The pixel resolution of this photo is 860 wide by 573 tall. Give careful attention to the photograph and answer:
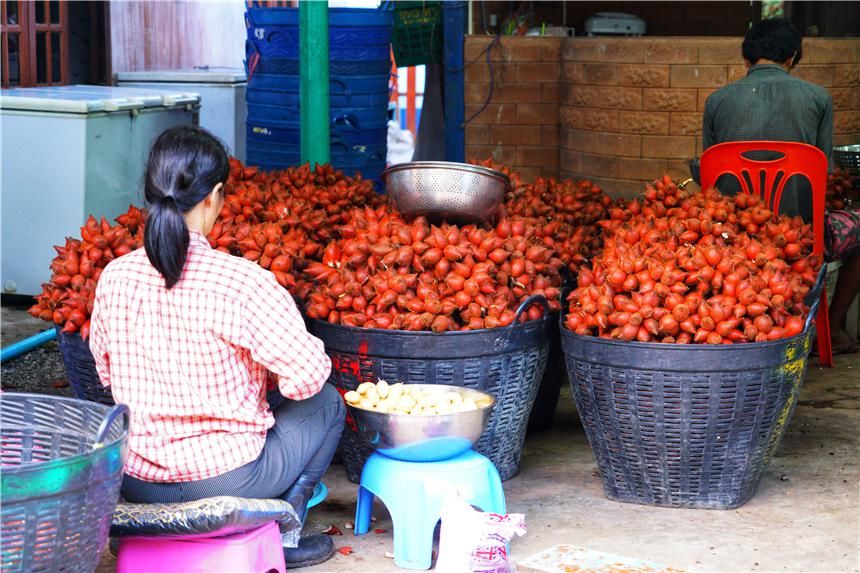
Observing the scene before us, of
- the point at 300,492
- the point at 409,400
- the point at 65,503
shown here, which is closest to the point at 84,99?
the point at 409,400

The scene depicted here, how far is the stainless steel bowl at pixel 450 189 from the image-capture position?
13.1 feet

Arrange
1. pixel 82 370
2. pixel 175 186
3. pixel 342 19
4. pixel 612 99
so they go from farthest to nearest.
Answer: pixel 612 99 < pixel 342 19 < pixel 82 370 < pixel 175 186

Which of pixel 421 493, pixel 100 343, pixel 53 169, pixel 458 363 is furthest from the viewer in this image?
pixel 53 169

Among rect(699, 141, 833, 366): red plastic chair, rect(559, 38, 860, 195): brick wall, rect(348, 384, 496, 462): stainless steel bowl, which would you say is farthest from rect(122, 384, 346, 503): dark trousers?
rect(559, 38, 860, 195): brick wall

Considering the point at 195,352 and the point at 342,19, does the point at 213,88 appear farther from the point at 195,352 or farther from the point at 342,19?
the point at 195,352

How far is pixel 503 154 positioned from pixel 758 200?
384 cm

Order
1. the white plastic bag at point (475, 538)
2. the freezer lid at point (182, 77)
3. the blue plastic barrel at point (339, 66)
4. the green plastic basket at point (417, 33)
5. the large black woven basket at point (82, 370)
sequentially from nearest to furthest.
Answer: the white plastic bag at point (475, 538), the large black woven basket at point (82, 370), the blue plastic barrel at point (339, 66), the green plastic basket at point (417, 33), the freezer lid at point (182, 77)

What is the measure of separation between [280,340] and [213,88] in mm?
6022

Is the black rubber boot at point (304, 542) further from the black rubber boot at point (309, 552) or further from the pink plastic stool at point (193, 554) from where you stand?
the pink plastic stool at point (193, 554)

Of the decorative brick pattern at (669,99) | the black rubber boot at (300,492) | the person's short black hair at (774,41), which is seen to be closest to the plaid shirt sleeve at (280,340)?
the black rubber boot at (300,492)

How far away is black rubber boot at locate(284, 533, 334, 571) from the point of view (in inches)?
132

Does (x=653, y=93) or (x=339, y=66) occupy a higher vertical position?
(x=339, y=66)

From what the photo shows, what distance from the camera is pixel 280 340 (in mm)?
2926

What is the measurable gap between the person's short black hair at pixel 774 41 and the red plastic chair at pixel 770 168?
1.63ft
